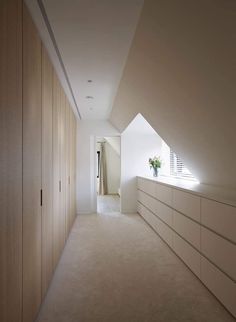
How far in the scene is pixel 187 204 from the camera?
2719 millimetres

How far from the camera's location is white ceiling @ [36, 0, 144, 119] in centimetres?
171

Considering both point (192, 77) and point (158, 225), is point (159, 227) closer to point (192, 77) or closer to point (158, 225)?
point (158, 225)

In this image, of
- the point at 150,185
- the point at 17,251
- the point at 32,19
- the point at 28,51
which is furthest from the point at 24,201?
the point at 150,185

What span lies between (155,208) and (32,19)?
3.31m

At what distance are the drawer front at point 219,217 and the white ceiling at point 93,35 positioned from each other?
5.64 feet

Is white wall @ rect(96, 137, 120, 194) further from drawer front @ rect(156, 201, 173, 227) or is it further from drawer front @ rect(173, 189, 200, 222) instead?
drawer front @ rect(173, 189, 200, 222)

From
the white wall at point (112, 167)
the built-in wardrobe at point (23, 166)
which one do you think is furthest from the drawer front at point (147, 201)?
the white wall at point (112, 167)

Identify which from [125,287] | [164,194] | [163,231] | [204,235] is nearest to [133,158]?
[164,194]

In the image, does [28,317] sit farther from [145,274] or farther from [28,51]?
[28,51]

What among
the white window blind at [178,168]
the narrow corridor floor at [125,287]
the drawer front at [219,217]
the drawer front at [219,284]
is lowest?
the narrow corridor floor at [125,287]

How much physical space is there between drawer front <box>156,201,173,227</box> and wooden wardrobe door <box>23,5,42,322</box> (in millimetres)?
1945

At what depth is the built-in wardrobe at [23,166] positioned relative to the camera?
1243mm

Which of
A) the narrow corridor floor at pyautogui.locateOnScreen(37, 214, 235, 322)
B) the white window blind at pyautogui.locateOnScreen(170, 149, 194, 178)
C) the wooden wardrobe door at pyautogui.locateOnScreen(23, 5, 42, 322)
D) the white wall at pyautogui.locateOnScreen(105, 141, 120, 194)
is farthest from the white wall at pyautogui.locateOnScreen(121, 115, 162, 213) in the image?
the white wall at pyautogui.locateOnScreen(105, 141, 120, 194)

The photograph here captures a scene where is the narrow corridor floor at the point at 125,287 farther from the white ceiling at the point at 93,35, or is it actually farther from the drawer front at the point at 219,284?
the white ceiling at the point at 93,35
